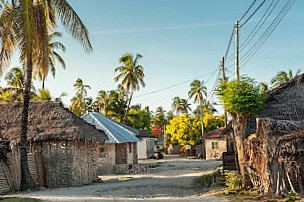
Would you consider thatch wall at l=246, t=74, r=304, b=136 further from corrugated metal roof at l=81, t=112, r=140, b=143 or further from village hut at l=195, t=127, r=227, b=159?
village hut at l=195, t=127, r=227, b=159

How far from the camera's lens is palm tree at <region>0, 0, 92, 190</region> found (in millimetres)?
12367

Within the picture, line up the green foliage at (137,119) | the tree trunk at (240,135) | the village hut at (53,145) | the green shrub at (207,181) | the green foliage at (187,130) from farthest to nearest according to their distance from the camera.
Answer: the green foliage at (137,119)
the green foliage at (187,130)
the village hut at (53,145)
the green shrub at (207,181)
the tree trunk at (240,135)

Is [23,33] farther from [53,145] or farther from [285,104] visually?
[285,104]

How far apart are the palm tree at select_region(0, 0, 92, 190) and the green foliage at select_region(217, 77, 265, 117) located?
6.58 m

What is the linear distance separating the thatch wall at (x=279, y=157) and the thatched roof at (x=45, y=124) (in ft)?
28.7

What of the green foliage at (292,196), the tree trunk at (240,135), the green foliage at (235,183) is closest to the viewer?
the green foliage at (292,196)

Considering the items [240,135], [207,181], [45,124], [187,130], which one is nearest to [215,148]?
[187,130]

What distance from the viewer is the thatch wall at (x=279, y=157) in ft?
32.8

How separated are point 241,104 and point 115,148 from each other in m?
14.5

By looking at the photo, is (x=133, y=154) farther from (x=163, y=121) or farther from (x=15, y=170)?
(x=163, y=121)

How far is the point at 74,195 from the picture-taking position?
11.8 m

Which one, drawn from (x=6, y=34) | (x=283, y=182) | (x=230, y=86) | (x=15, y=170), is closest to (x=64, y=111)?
(x=15, y=170)

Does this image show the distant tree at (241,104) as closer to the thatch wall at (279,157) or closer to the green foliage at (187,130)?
the thatch wall at (279,157)

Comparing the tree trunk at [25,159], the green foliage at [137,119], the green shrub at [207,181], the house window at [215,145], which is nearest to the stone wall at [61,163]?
the tree trunk at [25,159]
